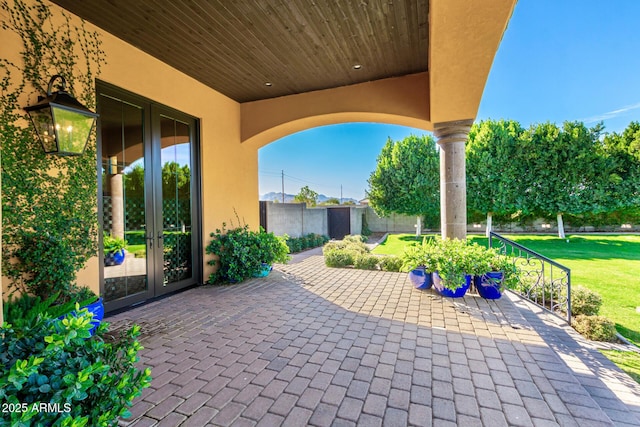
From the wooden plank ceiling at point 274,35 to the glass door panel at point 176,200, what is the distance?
93 cm

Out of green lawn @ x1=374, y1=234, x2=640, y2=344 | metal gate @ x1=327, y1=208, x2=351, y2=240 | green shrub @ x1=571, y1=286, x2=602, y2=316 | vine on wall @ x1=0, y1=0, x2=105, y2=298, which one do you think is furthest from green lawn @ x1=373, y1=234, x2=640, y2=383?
metal gate @ x1=327, y1=208, x2=351, y2=240

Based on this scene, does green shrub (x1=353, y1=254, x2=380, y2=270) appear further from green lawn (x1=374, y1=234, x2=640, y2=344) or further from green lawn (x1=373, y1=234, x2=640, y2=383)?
green lawn (x1=374, y1=234, x2=640, y2=344)

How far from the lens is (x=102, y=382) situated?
3.91 feet

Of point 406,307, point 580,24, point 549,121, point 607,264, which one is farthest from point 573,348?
point 549,121

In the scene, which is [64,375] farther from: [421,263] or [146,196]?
[421,263]

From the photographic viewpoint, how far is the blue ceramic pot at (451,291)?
160 inches

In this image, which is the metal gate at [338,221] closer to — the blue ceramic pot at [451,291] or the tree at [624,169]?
the blue ceramic pot at [451,291]

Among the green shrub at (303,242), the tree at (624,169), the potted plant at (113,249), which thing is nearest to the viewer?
the potted plant at (113,249)

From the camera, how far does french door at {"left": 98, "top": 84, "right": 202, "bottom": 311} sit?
363cm

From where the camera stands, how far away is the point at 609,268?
282 inches

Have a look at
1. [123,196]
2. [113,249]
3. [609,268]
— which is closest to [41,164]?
[123,196]

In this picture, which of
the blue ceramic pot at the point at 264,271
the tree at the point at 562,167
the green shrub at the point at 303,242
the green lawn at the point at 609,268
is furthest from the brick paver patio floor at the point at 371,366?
the tree at the point at 562,167

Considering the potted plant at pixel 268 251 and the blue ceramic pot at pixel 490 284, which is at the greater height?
the potted plant at pixel 268 251

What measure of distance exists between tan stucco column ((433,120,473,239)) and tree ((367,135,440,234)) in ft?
30.8
